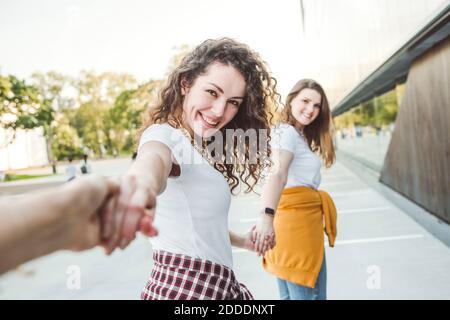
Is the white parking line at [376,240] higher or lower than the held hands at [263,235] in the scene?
lower

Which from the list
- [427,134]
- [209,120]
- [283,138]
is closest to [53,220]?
[209,120]

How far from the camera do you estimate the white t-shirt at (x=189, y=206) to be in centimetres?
107

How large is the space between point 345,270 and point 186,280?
3053mm

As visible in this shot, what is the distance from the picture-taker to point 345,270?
3.81m

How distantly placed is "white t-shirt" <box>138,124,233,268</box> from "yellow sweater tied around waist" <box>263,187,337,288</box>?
110 centimetres

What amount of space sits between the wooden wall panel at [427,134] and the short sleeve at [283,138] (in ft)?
9.03

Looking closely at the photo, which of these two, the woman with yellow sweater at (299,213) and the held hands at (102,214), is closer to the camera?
the held hands at (102,214)

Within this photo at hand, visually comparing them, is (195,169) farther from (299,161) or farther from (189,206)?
(299,161)

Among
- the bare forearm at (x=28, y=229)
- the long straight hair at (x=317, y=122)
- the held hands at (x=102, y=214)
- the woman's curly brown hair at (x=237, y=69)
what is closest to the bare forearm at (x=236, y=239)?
the woman's curly brown hair at (x=237, y=69)

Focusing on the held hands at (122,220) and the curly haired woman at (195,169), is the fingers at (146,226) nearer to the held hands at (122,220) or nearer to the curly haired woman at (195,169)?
the held hands at (122,220)

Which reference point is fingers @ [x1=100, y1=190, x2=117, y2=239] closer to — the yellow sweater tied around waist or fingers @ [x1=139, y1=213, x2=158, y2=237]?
fingers @ [x1=139, y1=213, x2=158, y2=237]

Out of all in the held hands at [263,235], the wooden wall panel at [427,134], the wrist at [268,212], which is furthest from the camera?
the wooden wall panel at [427,134]
